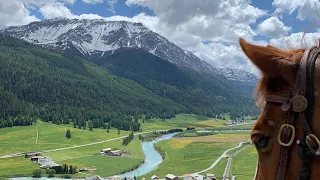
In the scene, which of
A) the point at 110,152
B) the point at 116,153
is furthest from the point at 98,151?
the point at 116,153

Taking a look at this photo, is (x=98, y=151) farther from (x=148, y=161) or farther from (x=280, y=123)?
(x=280, y=123)

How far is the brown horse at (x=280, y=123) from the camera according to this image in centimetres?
185

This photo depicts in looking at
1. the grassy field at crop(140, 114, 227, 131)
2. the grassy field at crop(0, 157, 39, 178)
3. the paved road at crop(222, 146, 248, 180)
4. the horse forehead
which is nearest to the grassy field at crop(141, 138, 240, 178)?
the paved road at crop(222, 146, 248, 180)

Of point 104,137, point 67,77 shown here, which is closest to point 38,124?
point 104,137

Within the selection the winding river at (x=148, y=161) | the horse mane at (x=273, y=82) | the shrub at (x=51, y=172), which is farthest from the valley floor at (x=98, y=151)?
the horse mane at (x=273, y=82)

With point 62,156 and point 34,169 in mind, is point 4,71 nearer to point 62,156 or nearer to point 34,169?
point 62,156

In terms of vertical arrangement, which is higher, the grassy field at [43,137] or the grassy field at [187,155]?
the grassy field at [43,137]

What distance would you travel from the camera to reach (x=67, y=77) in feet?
614

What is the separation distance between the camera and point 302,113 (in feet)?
6.19

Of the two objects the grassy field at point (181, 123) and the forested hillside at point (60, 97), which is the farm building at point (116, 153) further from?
the grassy field at point (181, 123)

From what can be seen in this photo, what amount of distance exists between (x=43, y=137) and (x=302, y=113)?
100350 millimetres

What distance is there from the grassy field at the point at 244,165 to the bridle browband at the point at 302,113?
160 ft

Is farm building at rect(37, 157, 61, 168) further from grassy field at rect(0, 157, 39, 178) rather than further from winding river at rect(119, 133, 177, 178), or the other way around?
winding river at rect(119, 133, 177, 178)

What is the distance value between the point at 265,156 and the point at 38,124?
385 feet
